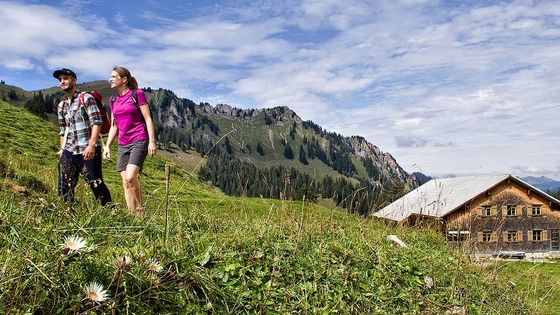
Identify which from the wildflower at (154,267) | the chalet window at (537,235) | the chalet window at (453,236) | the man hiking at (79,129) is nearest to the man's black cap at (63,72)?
the man hiking at (79,129)

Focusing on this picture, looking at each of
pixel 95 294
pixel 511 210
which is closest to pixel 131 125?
pixel 95 294

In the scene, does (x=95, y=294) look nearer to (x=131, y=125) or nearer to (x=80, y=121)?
(x=131, y=125)

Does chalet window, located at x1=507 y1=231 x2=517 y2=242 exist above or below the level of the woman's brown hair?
below

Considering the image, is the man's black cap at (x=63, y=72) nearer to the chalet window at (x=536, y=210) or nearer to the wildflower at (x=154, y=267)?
the wildflower at (x=154, y=267)

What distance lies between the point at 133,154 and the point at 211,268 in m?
3.22

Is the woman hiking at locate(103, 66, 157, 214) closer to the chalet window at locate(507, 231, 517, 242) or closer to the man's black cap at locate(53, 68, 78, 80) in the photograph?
the man's black cap at locate(53, 68, 78, 80)

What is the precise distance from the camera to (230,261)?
4.47 m

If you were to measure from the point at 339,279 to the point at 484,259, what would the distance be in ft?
12.7

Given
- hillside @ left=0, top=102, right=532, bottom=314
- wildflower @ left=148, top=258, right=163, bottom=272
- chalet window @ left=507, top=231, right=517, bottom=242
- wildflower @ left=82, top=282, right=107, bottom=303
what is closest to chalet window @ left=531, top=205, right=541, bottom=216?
chalet window @ left=507, top=231, right=517, bottom=242

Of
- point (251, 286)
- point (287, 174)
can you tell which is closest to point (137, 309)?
point (251, 286)

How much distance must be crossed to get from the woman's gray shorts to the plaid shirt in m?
0.56

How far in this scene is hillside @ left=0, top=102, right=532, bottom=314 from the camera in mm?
3012

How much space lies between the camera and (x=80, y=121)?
22.9ft

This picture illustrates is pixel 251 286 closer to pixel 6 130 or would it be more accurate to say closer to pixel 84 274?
pixel 84 274
